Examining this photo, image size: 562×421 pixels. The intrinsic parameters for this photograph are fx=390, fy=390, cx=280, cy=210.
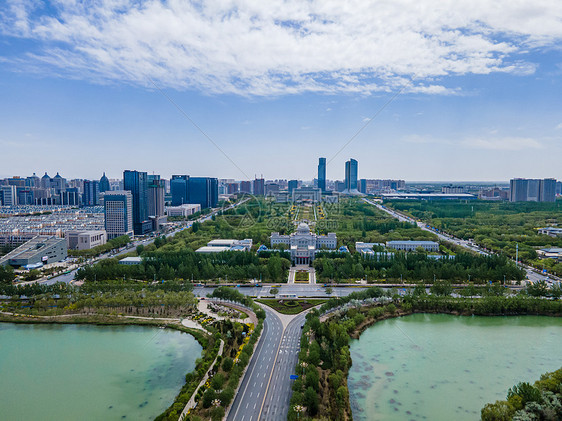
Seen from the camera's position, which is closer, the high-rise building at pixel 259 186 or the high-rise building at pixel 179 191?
the high-rise building at pixel 179 191

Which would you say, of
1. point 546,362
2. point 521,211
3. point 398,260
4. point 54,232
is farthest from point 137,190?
point 521,211

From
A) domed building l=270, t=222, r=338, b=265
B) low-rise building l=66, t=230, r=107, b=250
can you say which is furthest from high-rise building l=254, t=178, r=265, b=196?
low-rise building l=66, t=230, r=107, b=250

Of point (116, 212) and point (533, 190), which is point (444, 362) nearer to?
point (116, 212)

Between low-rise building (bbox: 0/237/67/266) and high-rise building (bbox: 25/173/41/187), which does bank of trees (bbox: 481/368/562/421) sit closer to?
low-rise building (bbox: 0/237/67/266)

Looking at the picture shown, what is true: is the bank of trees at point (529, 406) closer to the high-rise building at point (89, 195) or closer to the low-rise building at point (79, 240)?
the low-rise building at point (79, 240)

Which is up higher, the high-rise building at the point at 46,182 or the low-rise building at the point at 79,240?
the high-rise building at the point at 46,182

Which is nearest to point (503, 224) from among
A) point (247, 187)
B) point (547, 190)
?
point (547, 190)

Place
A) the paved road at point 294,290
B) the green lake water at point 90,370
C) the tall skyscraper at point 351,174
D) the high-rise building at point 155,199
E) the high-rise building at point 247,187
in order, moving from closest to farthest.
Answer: the green lake water at point 90,370 → the paved road at point 294,290 → the high-rise building at point 155,199 → the tall skyscraper at point 351,174 → the high-rise building at point 247,187

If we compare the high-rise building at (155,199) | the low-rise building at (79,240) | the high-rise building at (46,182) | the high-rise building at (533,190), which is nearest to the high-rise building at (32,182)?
the high-rise building at (46,182)
